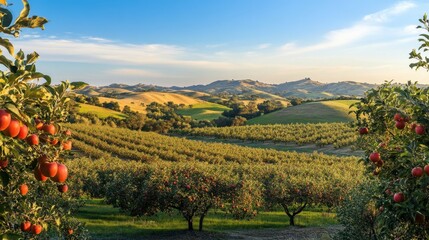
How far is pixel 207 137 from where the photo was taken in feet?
278

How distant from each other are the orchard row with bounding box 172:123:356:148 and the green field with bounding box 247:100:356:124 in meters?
15.8

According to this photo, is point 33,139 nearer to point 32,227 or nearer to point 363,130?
point 32,227

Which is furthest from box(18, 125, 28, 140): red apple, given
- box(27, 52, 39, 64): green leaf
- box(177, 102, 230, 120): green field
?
box(177, 102, 230, 120): green field

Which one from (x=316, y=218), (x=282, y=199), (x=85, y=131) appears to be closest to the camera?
(x=282, y=199)

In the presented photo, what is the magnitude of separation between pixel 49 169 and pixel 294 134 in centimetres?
7822

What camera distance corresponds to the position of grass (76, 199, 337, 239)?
2373 centimetres

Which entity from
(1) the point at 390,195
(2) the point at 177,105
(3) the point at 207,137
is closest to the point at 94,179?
(1) the point at 390,195

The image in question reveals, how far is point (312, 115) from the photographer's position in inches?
4316

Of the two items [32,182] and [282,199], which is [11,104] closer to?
[32,182]

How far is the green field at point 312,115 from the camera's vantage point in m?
105

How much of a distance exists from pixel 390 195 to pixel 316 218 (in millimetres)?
24849

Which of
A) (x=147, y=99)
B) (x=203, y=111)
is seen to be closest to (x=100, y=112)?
(x=203, y=111)

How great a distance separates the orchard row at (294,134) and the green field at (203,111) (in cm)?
3405

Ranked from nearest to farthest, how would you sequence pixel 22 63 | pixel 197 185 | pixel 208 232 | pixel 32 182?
pixel 22 63, pixel 32 182, pixel 197 185, pixel 208 232
